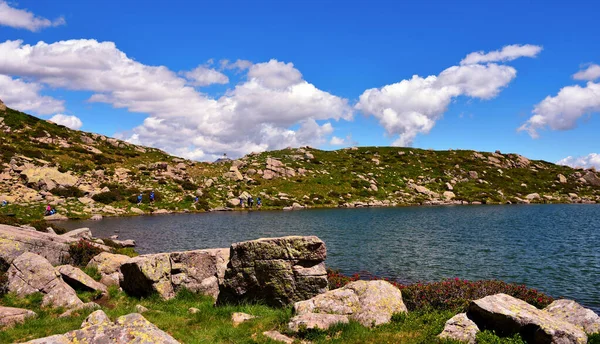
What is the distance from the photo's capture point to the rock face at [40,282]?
16.4 meters

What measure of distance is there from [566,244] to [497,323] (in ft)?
129

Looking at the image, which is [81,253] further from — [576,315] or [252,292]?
[576,315]

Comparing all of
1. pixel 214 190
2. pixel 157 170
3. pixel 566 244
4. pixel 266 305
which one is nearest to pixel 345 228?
pixel 566 244

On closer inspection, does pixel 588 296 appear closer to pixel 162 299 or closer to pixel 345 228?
pixel 162 299

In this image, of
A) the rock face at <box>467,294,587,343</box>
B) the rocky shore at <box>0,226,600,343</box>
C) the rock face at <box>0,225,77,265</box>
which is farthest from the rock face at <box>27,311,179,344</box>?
the rock face at <box>0,225,77,265</box>

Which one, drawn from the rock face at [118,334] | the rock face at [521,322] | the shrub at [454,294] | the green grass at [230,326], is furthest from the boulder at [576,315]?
the rock face at [118,334]

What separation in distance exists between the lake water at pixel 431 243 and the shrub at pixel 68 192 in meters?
13.8

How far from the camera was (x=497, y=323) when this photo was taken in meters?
11.9

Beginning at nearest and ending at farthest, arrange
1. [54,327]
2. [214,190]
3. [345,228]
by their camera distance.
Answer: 1. [54,327]
2. [345,228]
3. [214,190]

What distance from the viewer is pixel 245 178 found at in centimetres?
10831

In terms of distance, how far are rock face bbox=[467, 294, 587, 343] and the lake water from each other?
45.1 feet

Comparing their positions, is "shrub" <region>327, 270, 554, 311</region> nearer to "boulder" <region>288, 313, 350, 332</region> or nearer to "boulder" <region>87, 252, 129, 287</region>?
"boulder" <region>288, 313, 350, 332</region>

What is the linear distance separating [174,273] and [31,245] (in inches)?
378

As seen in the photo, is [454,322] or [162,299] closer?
[454,322]
